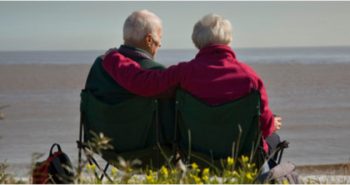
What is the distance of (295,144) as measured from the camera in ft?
34.8

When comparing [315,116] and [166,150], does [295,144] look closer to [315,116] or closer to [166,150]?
[315,116]

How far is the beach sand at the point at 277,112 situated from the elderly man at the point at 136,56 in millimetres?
3659

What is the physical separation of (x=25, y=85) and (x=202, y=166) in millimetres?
15303

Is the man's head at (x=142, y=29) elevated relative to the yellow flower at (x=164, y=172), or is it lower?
elevated

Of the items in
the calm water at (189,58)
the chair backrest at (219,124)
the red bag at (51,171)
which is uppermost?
the chair backrest at (219,124)

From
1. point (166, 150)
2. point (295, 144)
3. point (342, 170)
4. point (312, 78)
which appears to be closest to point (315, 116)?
point (295, 144)

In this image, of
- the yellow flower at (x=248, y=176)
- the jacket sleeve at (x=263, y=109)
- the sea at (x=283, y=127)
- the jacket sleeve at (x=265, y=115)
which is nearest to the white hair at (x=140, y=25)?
the jacket sleeve at (x=263, y=109)

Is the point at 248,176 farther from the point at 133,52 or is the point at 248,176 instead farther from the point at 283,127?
the point at 283,127

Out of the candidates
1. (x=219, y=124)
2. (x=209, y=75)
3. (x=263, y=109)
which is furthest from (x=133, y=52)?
(x=263, y=109)

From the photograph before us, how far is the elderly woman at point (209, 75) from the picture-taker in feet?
17.1

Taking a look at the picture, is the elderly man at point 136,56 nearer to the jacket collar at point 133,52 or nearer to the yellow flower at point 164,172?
the jacket collar at point 133,52

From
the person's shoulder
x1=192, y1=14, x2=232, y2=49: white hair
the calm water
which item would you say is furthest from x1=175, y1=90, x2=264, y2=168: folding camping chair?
the calm water

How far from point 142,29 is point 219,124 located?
774mm

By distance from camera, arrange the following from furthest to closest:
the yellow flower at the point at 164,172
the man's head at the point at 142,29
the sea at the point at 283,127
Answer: the sea at the point at 283,127 → the man's head at the point at 142,29 → the yellow flower at the point at 164,172
